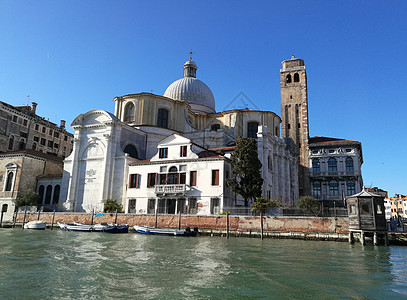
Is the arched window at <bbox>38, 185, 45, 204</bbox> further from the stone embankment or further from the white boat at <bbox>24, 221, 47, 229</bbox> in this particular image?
the stone embankment

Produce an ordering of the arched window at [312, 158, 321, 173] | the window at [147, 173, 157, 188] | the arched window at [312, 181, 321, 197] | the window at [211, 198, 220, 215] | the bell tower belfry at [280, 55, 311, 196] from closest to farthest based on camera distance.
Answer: the window at [211, 198, 220, 215] → the window at [147, 173, 157, 188] → the arched window at [312, 181, 321, 197] → the arched window at [312, 158, 321, 173] → the bell tower belfry at [280, 55, 311, 196]

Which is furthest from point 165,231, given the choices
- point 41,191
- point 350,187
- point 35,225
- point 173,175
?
point 350,187

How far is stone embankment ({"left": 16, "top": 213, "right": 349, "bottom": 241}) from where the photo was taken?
903 inches

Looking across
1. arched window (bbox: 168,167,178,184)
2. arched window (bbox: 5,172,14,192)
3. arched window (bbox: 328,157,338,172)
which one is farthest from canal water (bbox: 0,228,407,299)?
arched window (bbox: 328,157,338,172)

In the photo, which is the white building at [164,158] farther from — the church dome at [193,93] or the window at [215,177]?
the church dome at [193,93]

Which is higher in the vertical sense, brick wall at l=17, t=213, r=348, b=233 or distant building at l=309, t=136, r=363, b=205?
distant building at l=309, t=136, r=363, b=205

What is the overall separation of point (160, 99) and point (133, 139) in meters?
6.58

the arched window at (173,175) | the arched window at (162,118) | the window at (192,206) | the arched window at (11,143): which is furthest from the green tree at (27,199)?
the window at (192,206)

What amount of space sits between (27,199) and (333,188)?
38261 millimetres

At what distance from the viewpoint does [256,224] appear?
25031 mm

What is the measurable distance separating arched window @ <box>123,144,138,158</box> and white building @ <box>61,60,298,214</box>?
4.6 inches

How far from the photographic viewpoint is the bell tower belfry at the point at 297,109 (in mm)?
47469

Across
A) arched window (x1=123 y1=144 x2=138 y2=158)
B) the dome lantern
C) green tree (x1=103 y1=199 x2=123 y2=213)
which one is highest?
the dome lantern

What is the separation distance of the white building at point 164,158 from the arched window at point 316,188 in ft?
12.7
